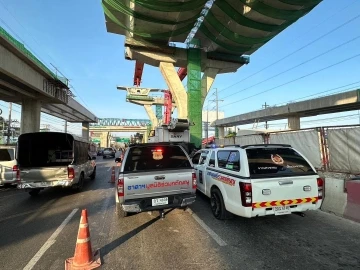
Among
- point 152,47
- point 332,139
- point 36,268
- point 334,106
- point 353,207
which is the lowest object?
point 36,268

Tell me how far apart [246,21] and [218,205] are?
1835 centimetres

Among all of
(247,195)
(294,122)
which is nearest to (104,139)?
(294,122)

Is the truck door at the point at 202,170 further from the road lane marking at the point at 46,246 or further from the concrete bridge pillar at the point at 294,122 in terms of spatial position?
the concrete bridge pillar at the point at 294,122

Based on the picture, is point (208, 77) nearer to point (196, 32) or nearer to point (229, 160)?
point (196, 32)

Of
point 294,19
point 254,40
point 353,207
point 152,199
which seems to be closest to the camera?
point 152,199

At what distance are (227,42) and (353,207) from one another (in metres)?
22.0

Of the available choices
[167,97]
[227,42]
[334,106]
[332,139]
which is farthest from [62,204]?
[167,97]

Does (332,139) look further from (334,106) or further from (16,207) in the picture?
(334,106)

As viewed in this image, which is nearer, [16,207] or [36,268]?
[36,268]

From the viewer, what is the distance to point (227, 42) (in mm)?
25562

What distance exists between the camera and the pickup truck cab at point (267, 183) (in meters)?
5.28

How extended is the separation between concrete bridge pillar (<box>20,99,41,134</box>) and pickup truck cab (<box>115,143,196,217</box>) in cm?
2433

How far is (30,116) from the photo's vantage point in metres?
27.0

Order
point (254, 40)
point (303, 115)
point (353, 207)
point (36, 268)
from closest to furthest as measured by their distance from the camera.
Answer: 1. point (36, 268)
2. point (353, 207)
3. point (254, 40)
4. point (303, 115)
